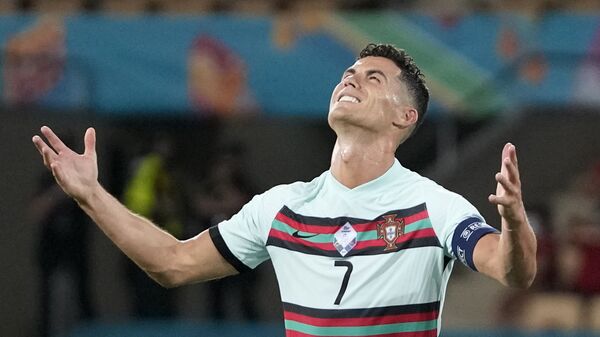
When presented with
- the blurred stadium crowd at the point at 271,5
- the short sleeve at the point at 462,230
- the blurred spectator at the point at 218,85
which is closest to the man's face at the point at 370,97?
the short sleeve at the point at 462,230

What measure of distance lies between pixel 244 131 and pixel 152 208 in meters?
1.66

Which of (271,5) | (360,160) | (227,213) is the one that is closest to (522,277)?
(360,160)

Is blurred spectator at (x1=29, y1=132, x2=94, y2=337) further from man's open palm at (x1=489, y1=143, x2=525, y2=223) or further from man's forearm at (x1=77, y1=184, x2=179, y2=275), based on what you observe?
Answer: man's open palm at (x1=489, y1=143, x2=525, y2=223)

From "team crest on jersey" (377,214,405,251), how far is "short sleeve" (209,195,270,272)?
0.43 m

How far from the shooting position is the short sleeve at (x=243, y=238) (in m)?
4.16

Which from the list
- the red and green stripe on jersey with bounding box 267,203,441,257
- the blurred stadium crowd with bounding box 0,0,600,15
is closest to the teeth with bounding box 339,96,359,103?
the red and green stripe on jersey with bounding box 267,203,441,257

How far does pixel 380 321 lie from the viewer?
382cm

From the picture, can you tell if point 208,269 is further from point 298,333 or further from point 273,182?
point 273,182

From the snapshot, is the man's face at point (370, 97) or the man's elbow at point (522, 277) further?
the man's face at point (370, 97)

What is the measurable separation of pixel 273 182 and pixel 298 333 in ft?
24.2

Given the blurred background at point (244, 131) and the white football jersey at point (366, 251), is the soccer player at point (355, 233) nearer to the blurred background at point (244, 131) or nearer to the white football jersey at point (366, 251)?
the white football jersey at point (366, 251)

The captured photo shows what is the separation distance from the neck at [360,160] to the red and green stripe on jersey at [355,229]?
167 millimetres

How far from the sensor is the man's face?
4.07m

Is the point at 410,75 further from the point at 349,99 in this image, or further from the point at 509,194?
the point at 509,194
